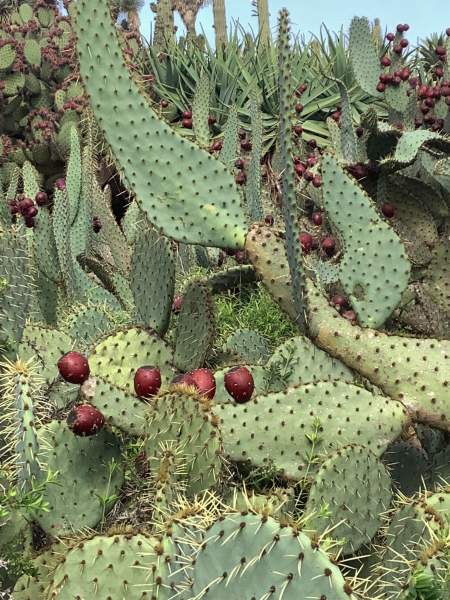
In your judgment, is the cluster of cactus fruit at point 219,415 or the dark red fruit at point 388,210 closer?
the cluster of cactus fruit at point 219,415

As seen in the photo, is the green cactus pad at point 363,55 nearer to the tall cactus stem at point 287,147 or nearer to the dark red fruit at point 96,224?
the dark red fruit at point 96,224

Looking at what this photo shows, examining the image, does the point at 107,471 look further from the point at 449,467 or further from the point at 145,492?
the point at 449,467

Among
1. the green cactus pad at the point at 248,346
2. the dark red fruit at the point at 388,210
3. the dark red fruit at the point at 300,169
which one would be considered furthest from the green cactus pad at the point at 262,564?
the dark red fruit at the point at 300,169

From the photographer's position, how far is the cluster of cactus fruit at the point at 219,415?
1.46m

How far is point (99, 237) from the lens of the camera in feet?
16.9

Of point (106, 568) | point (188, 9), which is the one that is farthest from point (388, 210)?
point (188, 9)

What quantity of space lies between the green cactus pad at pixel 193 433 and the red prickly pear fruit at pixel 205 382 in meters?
0.20

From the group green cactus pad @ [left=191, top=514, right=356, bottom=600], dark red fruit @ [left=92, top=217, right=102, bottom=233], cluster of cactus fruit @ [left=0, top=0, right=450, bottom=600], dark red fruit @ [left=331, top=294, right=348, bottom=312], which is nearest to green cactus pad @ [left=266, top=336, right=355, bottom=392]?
cluster of cactus fruit @ [left=0, top=0, right=450, bottom=600]

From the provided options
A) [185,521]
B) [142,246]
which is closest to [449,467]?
[185,521]

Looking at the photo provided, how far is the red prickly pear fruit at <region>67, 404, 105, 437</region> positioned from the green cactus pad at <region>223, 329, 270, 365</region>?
3.44ft

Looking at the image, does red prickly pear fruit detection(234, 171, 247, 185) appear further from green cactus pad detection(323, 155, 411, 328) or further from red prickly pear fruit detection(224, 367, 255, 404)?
red prickly pear fruit detection(224, 367, 255, 404)

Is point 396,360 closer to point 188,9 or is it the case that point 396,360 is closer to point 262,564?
point 262,564

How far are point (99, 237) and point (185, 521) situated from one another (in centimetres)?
387

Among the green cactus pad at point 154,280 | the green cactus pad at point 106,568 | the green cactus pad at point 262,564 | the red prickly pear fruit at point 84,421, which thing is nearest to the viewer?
the green cactus pad at point 262,564
